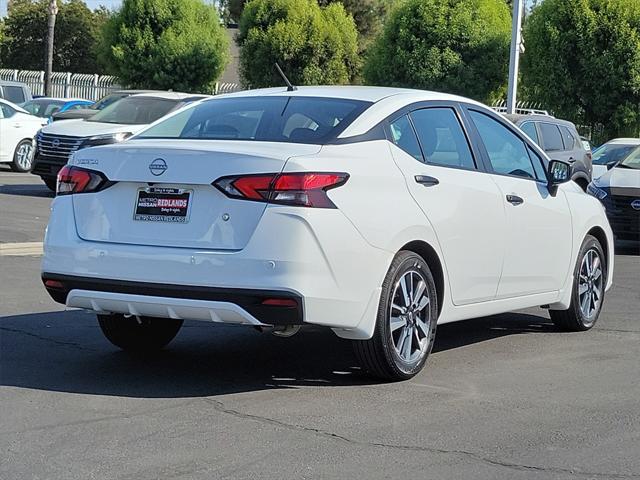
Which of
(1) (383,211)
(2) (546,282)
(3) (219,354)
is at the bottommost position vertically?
(3) (219,354)

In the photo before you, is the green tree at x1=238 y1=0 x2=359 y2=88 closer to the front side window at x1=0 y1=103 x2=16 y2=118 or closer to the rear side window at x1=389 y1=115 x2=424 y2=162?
the front side window at x1=0 y1=103 x2=16 y2=118

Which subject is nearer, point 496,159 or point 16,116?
point 496,159

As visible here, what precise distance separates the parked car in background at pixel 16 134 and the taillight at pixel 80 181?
17.6 metres

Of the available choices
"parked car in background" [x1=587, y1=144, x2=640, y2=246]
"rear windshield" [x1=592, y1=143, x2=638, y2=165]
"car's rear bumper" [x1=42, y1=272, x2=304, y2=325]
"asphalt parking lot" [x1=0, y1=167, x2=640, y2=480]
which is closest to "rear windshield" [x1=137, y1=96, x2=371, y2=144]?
"car's rear bumper" [x1=42, y1=272, x2=304, y2=325]

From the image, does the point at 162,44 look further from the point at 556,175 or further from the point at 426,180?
the point at 426,180

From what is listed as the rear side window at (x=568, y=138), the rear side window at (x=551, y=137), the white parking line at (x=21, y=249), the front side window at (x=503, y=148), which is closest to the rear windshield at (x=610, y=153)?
the rear side window at (x=568, y=138)

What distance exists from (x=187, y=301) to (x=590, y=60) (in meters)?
27.5

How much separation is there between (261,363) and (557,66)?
26.6 meters

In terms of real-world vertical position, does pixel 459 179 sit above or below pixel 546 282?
above

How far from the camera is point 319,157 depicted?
6367 millimetres

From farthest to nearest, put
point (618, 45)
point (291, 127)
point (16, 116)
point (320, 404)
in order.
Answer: point (618, 45) → point (16, 116) → point (291, 127) → point (320, 404)

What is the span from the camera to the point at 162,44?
41.3 m

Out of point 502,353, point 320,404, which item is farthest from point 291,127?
point 502,353

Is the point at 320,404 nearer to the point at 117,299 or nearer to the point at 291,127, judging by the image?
the point at 117,299
